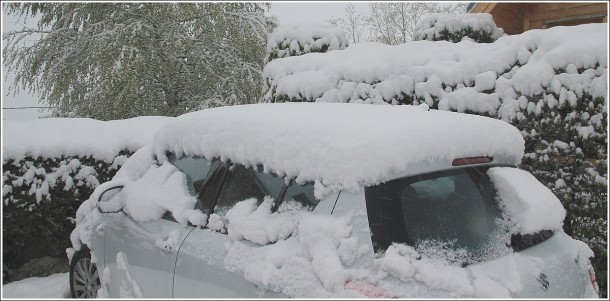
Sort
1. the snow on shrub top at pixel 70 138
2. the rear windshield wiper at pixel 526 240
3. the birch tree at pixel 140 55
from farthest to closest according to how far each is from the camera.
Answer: the birch tree at pixel 140 55
the snow on shrub top at pixel 70 138
the rear windshield wiper at pixel 526 240

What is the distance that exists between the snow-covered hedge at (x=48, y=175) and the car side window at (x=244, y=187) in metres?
2.89

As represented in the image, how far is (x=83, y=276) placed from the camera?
3830 millimetres

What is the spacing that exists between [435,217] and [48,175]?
411 centimetres

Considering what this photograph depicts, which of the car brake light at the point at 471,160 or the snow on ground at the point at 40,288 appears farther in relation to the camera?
the snow on ground at the point at 40,288

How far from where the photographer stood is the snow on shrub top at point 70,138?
465 cm

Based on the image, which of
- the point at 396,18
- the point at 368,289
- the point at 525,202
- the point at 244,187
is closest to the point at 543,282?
the point at 525,202

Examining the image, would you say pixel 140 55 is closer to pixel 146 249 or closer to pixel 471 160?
pixel 146 249

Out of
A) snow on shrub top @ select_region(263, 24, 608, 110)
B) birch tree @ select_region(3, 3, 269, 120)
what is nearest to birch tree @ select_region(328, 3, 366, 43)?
birch tree @ select_region(3, 3, 269, 120)

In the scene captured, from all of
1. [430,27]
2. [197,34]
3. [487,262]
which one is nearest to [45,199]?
[487,262]

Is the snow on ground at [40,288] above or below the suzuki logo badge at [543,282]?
below

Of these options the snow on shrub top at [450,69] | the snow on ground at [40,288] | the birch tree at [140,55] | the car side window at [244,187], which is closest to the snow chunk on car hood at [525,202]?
the car side window at [244,187]

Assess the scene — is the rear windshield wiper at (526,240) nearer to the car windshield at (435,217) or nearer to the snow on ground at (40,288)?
the car windshield at (435,217)

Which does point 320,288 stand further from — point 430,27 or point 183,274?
point 430,27

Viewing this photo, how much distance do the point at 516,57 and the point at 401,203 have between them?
124 inches
